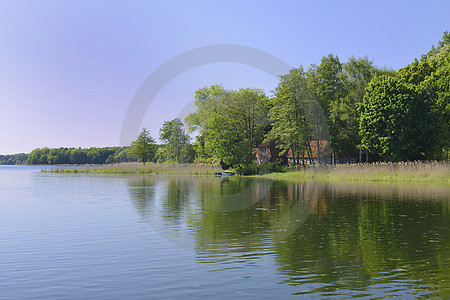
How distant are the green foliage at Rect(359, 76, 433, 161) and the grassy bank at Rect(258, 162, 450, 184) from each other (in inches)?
325

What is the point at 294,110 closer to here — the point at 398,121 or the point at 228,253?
the point at 398,121

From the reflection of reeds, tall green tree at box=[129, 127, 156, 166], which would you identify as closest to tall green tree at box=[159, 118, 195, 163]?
tall green tree at box=[129, 127, 156, 166]

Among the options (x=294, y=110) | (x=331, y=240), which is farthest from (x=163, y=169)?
(x=331, y=240)

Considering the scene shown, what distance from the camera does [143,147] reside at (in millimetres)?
139000

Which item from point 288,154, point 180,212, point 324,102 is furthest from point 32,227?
point 288,154

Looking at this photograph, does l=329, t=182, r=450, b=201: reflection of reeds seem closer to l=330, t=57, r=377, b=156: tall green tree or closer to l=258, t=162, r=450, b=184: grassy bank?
l=258, t=162, r=450, b=184: grassy bank

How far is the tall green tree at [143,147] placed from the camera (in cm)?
13862

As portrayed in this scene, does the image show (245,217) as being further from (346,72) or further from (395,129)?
(346,72)

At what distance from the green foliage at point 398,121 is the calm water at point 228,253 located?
41413 millimetres

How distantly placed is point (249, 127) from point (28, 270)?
84.9m

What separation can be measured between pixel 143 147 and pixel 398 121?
94.6 m

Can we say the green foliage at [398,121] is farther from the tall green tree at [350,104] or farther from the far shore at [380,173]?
the tall green tree at [350,104]

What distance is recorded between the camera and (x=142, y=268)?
12.3 meters

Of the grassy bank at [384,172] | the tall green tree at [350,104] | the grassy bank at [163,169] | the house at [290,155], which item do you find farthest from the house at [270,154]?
the grassy bank at [384,172]
